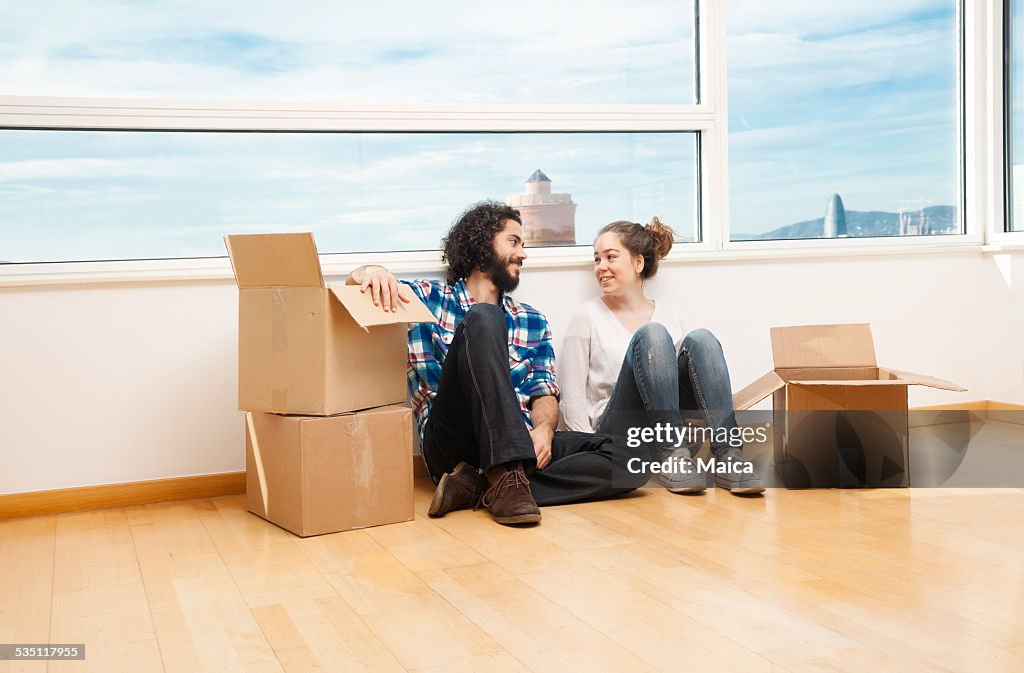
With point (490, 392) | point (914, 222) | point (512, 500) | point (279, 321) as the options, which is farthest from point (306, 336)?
point (914, 222)

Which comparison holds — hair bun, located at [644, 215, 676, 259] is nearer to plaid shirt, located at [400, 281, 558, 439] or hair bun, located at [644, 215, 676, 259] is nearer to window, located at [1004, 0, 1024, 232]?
plaid shirt, located at [400, 281, 558, 439]

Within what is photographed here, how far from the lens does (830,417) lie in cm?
266

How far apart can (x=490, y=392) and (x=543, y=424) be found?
32cm

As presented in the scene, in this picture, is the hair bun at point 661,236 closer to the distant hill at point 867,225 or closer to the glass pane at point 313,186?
the glass pane at point 313,186

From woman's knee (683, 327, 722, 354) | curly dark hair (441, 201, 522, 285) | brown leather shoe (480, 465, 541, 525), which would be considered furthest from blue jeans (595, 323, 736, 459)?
curly dark hair (441, 201, 522, 285)

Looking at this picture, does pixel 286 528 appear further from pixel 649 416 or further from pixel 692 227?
pixel 692 227

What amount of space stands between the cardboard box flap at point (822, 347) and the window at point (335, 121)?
71 centimetres

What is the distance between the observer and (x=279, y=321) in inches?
94.0

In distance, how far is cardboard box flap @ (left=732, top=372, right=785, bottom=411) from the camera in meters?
2.67

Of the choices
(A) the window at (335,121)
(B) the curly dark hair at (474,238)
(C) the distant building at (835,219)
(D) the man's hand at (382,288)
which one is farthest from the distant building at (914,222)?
(D) the man's hand at (382,288)

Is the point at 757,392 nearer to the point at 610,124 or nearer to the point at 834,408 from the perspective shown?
the point at 834,408

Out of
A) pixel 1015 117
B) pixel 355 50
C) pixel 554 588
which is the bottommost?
pixel 554 588

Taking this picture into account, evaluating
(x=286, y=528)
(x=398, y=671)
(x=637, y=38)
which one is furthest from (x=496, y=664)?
(x=637, y=38)

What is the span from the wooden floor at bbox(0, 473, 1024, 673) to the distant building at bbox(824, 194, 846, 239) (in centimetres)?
126
